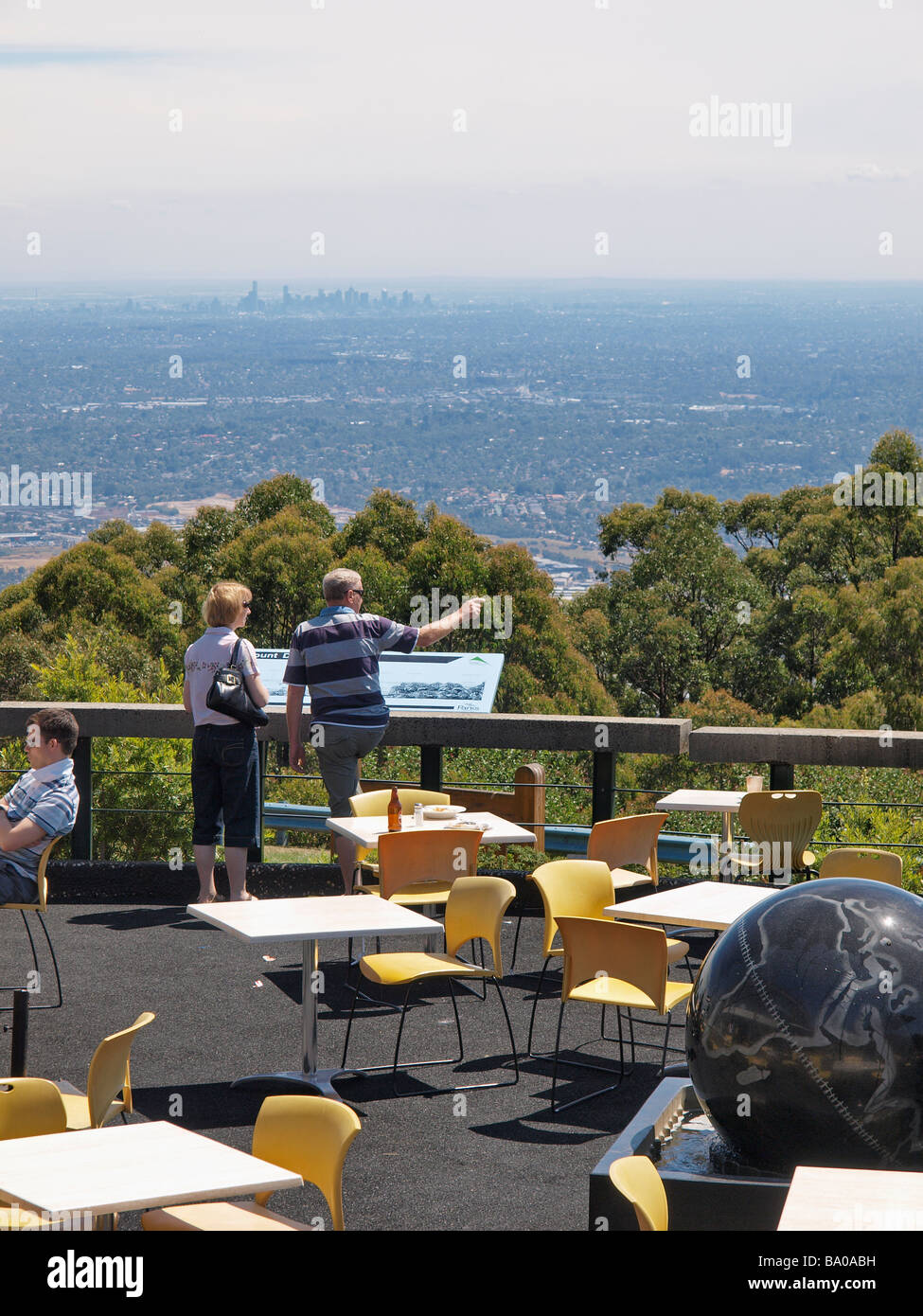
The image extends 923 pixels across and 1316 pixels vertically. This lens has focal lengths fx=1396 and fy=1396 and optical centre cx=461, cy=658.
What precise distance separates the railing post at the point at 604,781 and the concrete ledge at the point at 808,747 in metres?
0.52

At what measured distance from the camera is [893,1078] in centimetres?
368

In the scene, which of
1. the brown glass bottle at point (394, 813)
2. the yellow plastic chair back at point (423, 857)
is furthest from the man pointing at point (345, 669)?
the yellow plastic chair back at point (423, 857)

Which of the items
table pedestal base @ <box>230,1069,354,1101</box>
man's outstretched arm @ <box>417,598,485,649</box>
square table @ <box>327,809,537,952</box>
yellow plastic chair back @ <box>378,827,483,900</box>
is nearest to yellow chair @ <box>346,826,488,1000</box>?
yellow plastic chair back @ <box>378,827,483,900</box>

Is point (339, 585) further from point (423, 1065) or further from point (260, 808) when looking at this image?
point (423, 1065)

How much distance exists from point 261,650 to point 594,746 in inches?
102

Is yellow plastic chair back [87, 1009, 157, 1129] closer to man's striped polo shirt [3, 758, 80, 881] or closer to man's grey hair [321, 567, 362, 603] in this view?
man's striped polo shirt [3, 758, 80, 881]

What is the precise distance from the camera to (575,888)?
22.2ft

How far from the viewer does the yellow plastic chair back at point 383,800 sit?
26.5 feet

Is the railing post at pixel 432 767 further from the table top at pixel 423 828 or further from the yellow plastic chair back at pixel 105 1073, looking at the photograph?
the yellow plastic chair back at pixel 105 1073

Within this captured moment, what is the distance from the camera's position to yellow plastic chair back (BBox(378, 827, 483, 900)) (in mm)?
6980

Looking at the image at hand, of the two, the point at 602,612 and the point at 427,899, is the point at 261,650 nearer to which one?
the point at 427,899

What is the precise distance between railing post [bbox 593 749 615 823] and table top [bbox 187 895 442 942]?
2.99 metres

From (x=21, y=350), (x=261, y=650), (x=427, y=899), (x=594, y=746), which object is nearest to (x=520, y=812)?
(x=594, y=746)

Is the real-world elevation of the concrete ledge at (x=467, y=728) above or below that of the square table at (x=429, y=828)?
above
